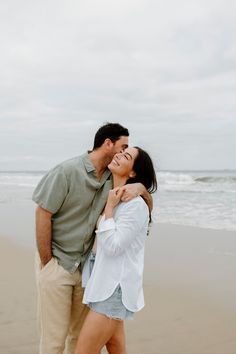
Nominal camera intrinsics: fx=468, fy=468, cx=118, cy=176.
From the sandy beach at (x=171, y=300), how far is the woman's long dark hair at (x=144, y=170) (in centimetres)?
199

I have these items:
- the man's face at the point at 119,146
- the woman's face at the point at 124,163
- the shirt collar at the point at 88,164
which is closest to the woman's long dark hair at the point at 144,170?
the woman's face at the point at 124,163

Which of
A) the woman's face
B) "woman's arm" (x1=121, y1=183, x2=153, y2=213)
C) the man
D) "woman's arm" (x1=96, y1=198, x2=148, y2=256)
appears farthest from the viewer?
the man

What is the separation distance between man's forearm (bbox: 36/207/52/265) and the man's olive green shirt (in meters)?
0.05

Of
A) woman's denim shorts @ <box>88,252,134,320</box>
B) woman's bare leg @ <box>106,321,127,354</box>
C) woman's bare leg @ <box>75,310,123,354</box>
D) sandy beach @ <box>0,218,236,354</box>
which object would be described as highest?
woman's denim shorts @ <box>88,252,134,320</box>

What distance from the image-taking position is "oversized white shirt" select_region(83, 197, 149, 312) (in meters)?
2.66

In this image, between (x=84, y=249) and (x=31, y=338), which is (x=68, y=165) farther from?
(x=31, y=338)

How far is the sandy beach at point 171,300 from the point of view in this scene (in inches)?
171

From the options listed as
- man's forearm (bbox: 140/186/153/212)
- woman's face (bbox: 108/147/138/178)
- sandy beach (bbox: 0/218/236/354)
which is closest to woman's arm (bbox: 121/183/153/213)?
man's forearm (bbox: 140/186/153/212)

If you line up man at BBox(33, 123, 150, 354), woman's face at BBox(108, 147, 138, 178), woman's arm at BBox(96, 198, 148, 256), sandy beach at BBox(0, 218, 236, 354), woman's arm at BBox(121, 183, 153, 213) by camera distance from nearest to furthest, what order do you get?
woman's arm at BBox(96, 198, 148, 256), woman's arm at BBox(121, 183, 153, 213), woman's face at BBox(108, 147, 138, 178), man at BBox(33, 123, 150, 354), sandy beach at BBox(0, 218, 236, 354)

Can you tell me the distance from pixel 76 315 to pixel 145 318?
1.92 metres

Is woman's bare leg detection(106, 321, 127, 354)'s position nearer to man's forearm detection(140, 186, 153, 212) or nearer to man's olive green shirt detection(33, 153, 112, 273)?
man's olive green shirt detection(33, 153, 112, 273)

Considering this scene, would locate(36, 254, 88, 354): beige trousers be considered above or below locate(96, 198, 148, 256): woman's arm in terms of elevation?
below

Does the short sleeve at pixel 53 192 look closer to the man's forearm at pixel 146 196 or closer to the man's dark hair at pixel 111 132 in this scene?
the man's dark hair at pixel 111 132

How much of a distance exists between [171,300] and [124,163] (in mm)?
3222
